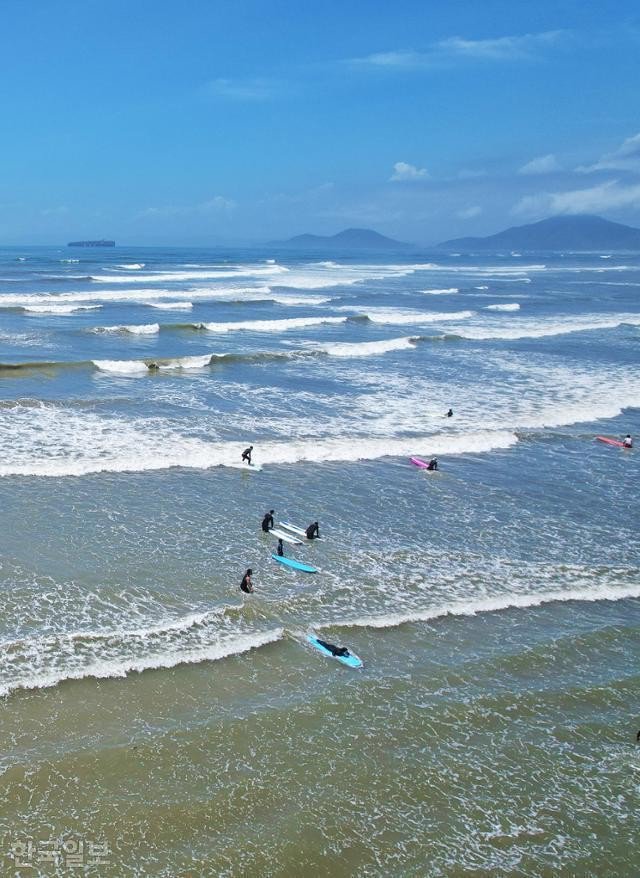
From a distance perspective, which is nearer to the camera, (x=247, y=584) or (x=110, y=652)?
(x=110, y=652)

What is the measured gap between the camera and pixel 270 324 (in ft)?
174

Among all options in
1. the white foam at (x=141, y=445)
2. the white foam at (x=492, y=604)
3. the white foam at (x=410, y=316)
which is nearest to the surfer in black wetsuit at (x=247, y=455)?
the white foam at (x=141, y=445)

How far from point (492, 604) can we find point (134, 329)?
38.3 m

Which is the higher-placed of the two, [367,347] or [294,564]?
[367,347]

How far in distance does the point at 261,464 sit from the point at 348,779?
44.6ft

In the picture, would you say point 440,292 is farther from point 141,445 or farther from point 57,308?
point 141,445

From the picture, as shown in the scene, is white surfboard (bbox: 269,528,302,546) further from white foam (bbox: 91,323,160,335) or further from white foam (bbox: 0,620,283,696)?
white foam (bbox: 91,323,160,335)

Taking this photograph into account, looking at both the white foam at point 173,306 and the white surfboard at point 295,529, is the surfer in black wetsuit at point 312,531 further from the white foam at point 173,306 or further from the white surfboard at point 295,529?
the white foam at point 173,306

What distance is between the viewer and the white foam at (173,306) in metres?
60.0

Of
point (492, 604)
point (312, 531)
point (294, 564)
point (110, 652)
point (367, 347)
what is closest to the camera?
point (110, 652)

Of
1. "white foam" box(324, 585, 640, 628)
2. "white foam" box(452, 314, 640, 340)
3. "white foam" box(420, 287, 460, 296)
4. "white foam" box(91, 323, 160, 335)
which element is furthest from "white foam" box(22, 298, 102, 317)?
"white foam" box(324, 585, 640, 628)

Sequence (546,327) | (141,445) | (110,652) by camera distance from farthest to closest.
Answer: (546,327), (141,445), (110,652)

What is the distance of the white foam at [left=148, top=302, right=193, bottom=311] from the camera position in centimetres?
6003

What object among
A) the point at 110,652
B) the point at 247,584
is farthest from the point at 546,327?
the point at 110,652
